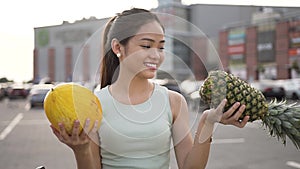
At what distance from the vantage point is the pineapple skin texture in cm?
131

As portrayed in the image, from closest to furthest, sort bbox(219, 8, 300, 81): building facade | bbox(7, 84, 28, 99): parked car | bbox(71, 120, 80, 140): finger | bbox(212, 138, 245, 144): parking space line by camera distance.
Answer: bbox(71, 120, 80, 140): finger
bbox(212, 138, 245, 144): parking space line
bbox(7, 84, 28, 99): parked car
bbox(219, 8, 300, 81): building facade

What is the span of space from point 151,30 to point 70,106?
411 mm

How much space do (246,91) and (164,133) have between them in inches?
13.2

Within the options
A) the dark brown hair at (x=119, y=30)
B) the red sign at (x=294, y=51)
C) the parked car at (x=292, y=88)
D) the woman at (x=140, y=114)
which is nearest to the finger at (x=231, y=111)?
the woman at (x=140, y=114)

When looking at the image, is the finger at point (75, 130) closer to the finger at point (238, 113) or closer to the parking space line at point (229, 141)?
the finger at point (238, 113)

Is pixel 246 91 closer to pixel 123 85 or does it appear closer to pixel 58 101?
pixel 123 85

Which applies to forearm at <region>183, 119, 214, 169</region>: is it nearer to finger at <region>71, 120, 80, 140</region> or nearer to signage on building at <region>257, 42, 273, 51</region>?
finger at <region>71, 120, 80, 140</region>

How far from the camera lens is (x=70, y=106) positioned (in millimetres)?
1162

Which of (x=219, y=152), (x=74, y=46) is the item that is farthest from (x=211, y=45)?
(x=219, y=152)

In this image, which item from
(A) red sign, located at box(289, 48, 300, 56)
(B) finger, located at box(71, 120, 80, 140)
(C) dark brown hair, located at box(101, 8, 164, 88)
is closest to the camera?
(B) finger, located at box(71, 120, 80, 140)

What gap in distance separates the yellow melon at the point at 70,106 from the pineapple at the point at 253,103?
403 millimetres

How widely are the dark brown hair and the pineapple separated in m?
0.31

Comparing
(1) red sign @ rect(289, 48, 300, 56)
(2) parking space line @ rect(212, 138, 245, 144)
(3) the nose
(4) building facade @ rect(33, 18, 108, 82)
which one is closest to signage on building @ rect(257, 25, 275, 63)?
(1) red sign @ rect(289, 48, 300, 56)

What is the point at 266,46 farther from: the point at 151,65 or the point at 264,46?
the point at 151,65
